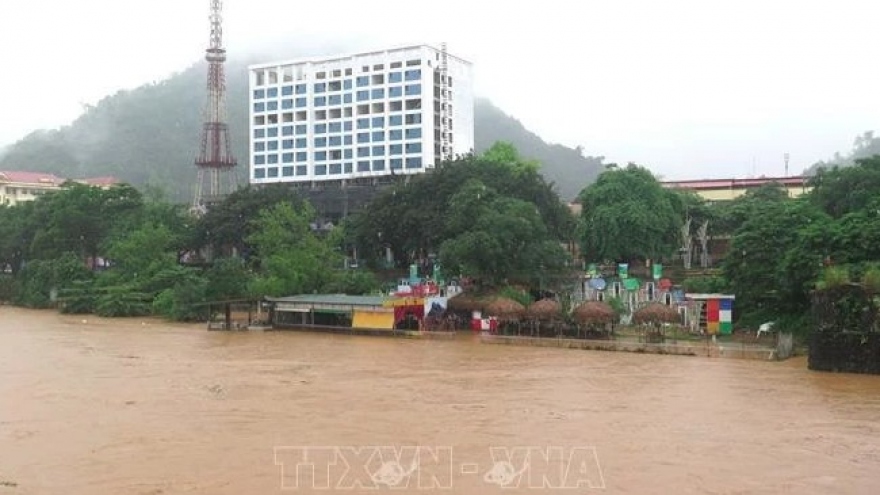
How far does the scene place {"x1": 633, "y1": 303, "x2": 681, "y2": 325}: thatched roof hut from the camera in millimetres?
23359

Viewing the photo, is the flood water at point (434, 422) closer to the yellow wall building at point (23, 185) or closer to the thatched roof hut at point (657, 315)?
the thatched roof hut at point (657, 315)

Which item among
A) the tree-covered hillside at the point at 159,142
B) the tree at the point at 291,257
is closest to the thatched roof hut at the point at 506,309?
the tree at the point at 291,257

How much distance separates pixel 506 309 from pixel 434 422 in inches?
481

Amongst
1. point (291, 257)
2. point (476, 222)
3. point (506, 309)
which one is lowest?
point (506, 309)

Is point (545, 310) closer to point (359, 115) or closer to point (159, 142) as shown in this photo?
point (359, 115)

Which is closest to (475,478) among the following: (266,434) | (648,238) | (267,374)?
(266,434)

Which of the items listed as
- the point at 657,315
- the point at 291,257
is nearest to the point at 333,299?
the point at 291,257

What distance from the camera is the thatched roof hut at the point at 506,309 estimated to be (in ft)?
85.0

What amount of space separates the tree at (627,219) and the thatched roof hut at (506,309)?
8339mm

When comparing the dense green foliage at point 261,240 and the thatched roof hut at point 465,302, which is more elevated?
the dense green foliage at point 261,240

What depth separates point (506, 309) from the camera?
85.5ft

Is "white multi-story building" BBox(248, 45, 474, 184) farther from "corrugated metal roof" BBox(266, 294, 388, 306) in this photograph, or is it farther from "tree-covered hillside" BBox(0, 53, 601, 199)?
"corrugated metal roof" BBox(266, 294, 388, 306)

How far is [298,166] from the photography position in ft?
201

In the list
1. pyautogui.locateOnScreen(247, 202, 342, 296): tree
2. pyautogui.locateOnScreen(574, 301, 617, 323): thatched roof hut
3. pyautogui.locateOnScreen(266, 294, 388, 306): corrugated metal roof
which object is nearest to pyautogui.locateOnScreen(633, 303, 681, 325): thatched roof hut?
pyautogui.locateOnScreen(574, 301, 617, 323): thatched roof hut
